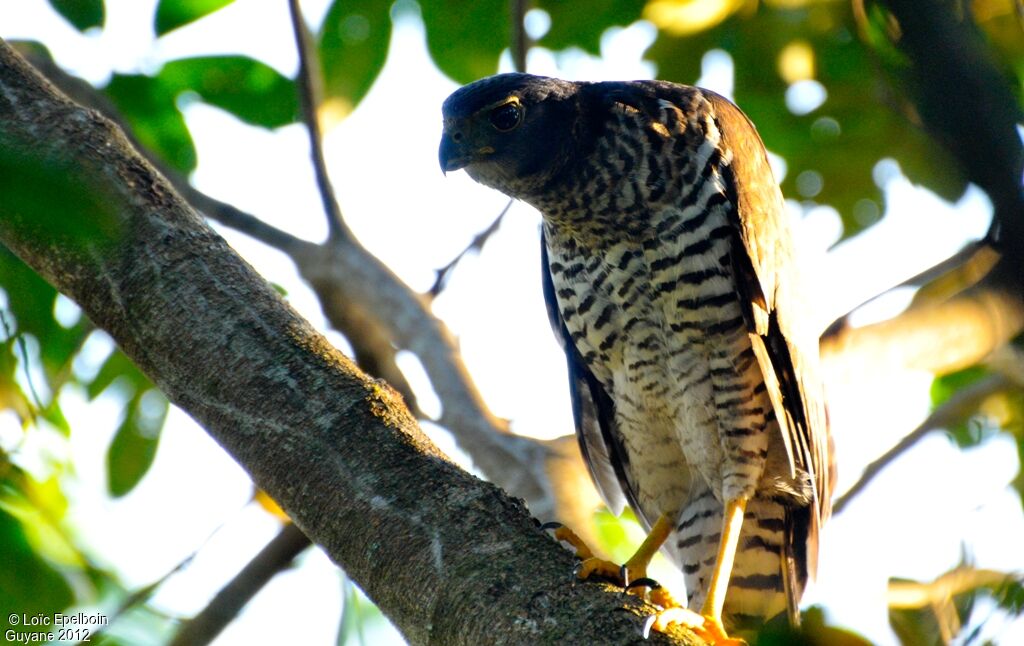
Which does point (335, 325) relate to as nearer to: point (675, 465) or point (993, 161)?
point (675, 465)

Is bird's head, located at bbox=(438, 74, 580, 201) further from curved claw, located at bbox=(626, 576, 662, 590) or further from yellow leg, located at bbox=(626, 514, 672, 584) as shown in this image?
curved claw, located at bbox=(626, 576, 662, 590)

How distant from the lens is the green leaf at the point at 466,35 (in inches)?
163

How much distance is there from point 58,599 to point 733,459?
8.02ft

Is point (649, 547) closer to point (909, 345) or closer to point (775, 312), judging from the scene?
point (775, 312)

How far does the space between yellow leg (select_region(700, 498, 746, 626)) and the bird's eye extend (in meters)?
1.64

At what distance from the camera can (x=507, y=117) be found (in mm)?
4051

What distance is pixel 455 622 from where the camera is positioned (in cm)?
208

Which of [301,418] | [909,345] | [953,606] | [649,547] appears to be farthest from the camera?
[649,547]

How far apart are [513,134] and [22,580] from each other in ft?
8.40

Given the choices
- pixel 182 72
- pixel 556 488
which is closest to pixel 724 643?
pixel 556 488

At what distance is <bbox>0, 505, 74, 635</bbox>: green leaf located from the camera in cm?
192

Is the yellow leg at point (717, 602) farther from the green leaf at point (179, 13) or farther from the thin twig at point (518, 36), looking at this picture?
the green leaf at point (179, 13)

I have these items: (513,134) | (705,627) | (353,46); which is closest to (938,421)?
(705,627)

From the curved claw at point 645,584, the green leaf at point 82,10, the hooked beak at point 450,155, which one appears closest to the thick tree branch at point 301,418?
the green leaf at point 82,10
